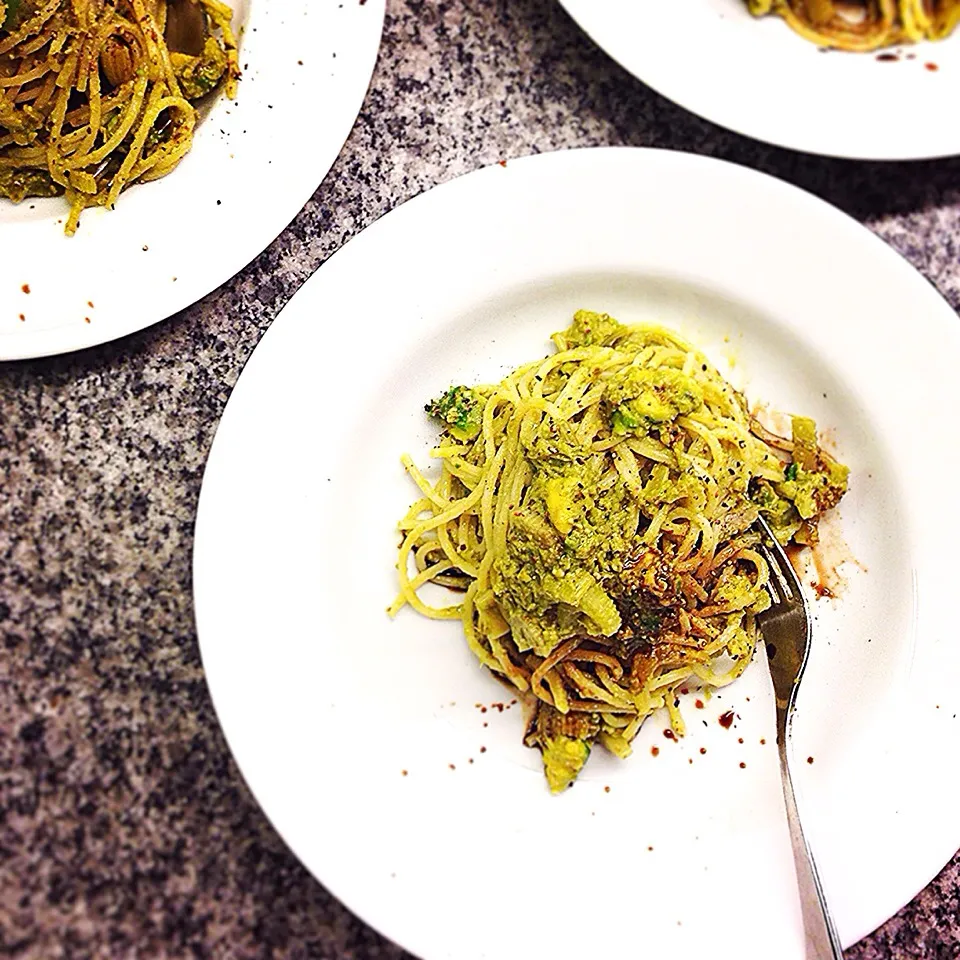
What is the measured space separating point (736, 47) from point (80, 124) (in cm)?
114

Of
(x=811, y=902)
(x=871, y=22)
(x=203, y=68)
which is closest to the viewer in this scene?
(x=811, y=902)

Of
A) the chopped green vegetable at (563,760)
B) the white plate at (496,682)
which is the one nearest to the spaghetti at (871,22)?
the white plate at (496,682)

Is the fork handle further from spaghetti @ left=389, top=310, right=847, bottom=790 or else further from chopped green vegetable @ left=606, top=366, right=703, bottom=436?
chopped green vegetable @ left=606, top=366, right=703, bottom=436

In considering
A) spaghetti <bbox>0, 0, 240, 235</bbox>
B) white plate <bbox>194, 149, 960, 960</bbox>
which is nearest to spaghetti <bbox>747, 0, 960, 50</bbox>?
white plate <bbox>194, 149, 960, 960</bbox>

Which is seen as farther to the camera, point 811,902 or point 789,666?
point 789,666

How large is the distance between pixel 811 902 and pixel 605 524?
0.67 m

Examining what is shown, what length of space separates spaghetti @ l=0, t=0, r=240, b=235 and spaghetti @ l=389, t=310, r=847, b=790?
66cm

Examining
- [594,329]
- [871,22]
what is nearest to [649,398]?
[594,329]

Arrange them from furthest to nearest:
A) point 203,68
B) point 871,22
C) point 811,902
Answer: point 871,22 → point 203,68 → point 811,902

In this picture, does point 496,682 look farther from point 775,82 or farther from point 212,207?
point 775,82

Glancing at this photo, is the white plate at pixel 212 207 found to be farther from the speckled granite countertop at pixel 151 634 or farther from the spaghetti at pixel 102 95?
the speckled granite countertop at pixel 151 634

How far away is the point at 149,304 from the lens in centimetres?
167

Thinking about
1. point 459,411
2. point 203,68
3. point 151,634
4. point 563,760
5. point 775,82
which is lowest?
point 151,634

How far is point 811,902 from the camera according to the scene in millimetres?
1611
